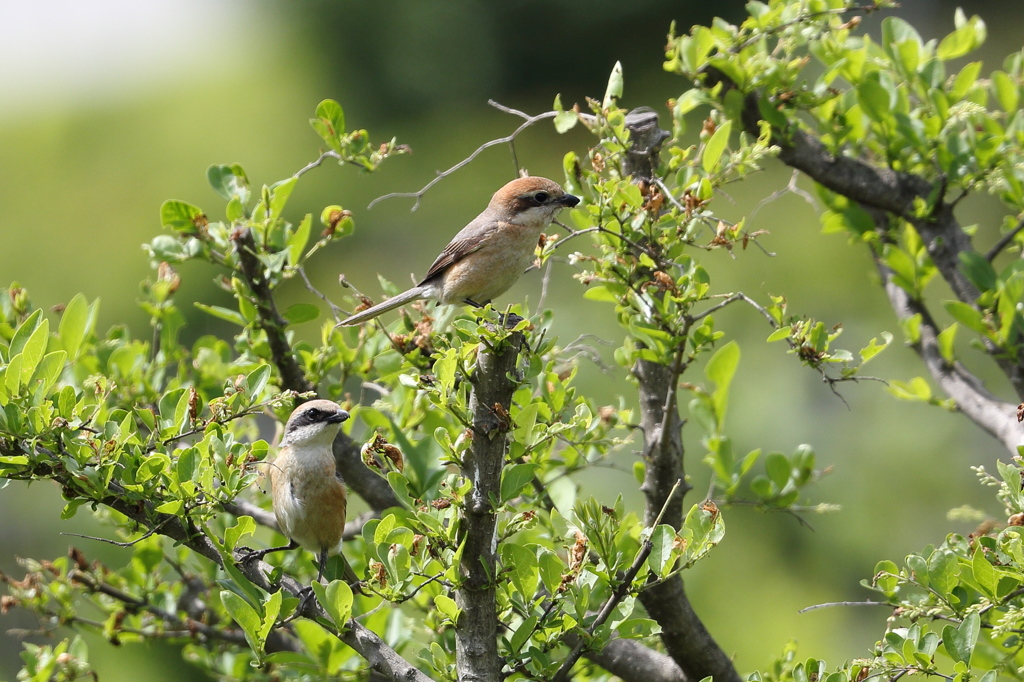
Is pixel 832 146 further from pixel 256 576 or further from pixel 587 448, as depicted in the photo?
pixel 256 576

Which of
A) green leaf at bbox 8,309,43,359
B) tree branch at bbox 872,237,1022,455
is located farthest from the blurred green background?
green leaf at bbox 8,309,43,359

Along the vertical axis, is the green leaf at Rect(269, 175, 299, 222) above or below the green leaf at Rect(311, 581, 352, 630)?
above

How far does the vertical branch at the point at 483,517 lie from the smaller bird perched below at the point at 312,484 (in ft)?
1.81

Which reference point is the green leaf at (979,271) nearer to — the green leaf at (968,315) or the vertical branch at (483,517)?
the green leaf at (968,315)

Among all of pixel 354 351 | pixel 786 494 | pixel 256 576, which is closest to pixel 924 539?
pixel 786 494

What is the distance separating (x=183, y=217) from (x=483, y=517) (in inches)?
56.1

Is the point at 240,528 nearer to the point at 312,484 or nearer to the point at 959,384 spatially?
the point at 312,484

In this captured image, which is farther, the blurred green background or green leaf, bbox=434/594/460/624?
the blurred green background

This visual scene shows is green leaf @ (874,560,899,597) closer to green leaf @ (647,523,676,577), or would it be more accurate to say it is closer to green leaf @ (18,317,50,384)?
green leaf @ (647,523,676,577)

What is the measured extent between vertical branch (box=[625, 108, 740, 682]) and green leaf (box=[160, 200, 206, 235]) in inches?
55.3

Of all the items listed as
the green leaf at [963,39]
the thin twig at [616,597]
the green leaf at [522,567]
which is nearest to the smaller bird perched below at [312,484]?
the green leaf at [522,567]

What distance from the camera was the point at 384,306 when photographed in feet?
9.54

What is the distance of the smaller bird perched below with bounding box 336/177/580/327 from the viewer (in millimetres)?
3051

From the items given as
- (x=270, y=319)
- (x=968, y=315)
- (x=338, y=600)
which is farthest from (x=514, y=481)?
(x=968, y=315)
